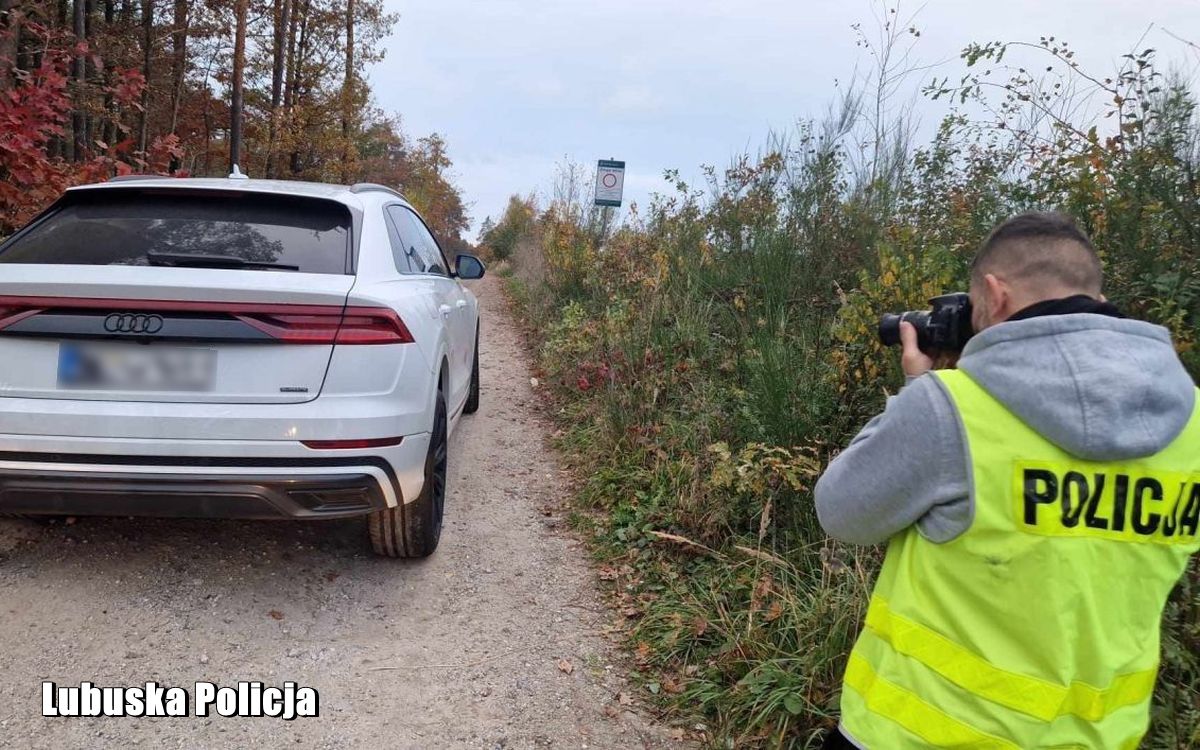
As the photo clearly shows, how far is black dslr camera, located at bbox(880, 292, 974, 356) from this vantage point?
60.0 inches

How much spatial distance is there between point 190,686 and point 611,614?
1677mm

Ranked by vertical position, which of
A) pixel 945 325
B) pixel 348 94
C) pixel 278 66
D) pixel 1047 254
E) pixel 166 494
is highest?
pixel 278 66

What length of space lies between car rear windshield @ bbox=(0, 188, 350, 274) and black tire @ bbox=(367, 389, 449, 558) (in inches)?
35.3

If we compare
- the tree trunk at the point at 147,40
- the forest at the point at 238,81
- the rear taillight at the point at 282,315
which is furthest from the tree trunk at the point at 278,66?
the rear taillight at the point at 282,315

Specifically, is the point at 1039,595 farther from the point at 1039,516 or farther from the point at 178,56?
the point at 178,56

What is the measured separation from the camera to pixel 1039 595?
120 centimetres

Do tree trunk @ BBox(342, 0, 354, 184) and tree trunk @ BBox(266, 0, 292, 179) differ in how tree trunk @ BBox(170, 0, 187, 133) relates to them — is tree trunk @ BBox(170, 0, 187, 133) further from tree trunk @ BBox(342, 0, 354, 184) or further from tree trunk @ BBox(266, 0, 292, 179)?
tree trunk @ BBox(342, 0, 354, 184)

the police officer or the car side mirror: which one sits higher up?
the car side mirror

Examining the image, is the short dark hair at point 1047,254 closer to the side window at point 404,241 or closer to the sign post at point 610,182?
the side window at point 404,241

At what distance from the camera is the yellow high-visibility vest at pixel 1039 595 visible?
1.19 metres

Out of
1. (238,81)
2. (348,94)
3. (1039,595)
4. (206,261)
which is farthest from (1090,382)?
(348,94)

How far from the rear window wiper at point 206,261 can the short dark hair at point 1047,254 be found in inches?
96.8

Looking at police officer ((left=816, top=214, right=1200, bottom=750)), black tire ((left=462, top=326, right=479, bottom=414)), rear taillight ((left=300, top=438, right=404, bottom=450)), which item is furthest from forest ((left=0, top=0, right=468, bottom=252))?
police officer ((left=816, top=214, right=1200, bottom=750))

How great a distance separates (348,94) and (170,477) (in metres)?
19.9
